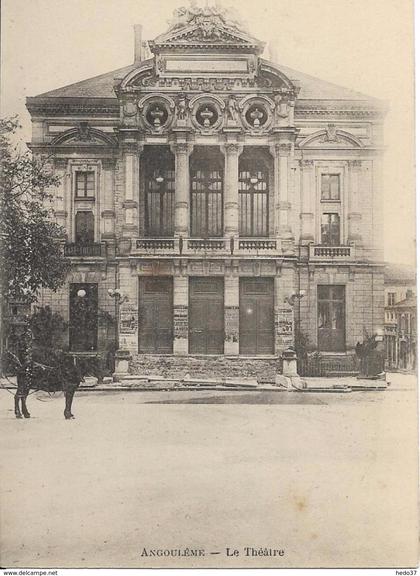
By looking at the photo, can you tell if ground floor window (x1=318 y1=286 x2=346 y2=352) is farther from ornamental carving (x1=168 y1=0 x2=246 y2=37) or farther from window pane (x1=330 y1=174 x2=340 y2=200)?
ornamental carving (x1=168 y1=0 x2=246 y2=37)

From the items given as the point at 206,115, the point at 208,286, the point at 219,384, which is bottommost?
the point at 219,384

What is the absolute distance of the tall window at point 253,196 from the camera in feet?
22.3

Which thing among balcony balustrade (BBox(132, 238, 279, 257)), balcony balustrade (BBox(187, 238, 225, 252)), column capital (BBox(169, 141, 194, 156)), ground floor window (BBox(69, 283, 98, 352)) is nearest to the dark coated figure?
ground floor window (BBox(69, 283, 98, 352))

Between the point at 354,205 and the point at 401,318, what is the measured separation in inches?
50.6

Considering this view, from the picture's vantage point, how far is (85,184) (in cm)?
683

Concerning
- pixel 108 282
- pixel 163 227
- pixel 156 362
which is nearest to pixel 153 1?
pixel 163 227

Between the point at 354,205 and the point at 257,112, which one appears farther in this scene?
the point at 257,112

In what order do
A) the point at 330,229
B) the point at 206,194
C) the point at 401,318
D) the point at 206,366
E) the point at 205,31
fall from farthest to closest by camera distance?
the point at 206,194, the point at 330,229, the point at 206,366, the point at 205,31, the point at 401,318

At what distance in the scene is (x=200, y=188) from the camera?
6.96 meters

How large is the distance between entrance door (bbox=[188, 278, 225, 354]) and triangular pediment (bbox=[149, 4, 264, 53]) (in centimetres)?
246

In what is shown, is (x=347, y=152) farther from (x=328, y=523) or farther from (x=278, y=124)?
(x=328, y=523)

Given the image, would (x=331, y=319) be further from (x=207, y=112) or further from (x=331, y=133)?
(x=207, y=112)

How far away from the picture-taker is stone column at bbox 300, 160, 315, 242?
6691mm

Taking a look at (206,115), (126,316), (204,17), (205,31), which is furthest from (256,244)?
(204,17)
